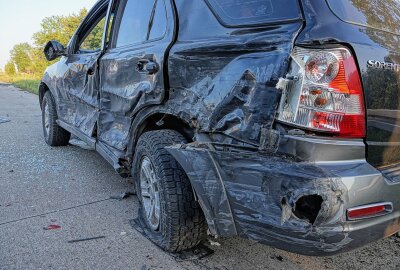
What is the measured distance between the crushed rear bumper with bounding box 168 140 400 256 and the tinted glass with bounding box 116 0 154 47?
156 centimetres

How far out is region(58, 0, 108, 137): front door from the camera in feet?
12.5

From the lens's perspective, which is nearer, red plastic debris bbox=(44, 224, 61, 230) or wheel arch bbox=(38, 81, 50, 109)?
red plastic debris bbox=(44, 224, 61, 230)

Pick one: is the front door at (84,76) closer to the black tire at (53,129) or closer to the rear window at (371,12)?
the black tire at (53,129)

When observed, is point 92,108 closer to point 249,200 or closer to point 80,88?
point 80,88

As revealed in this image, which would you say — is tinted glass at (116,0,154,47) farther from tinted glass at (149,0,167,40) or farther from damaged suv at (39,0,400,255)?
damaged suv at (39,0,400,255)

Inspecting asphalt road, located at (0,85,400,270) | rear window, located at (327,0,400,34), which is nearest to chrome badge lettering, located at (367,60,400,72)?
rear window, located at (327,0,400,34)

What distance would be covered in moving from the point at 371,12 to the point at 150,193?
6.05ft

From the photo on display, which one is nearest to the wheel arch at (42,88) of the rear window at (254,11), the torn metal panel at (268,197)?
the rear window at (254,11)

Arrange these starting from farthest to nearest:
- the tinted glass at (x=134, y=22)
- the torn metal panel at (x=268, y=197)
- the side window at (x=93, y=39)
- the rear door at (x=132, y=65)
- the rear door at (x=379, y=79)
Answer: the side window at (x=93, y=39)
the tinted glass at (x=134, y=22)
the rear door at (x=132, y=65)
the rear door at (x=379, y=79)
the torn metal panel at (x=268, y=197)

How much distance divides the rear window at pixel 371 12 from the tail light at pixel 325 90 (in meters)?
0.24

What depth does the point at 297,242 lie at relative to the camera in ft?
5.46

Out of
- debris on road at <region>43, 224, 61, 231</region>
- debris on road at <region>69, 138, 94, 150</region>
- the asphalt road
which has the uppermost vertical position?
debris on road at <region>43, 224, 61, 231</region>

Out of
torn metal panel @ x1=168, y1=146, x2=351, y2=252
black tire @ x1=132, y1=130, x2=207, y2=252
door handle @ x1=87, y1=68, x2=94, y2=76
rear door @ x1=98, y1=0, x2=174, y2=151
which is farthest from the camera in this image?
door handle @ x1=87, y1=68, x2=94, y2=76

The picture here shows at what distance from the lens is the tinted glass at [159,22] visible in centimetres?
264
